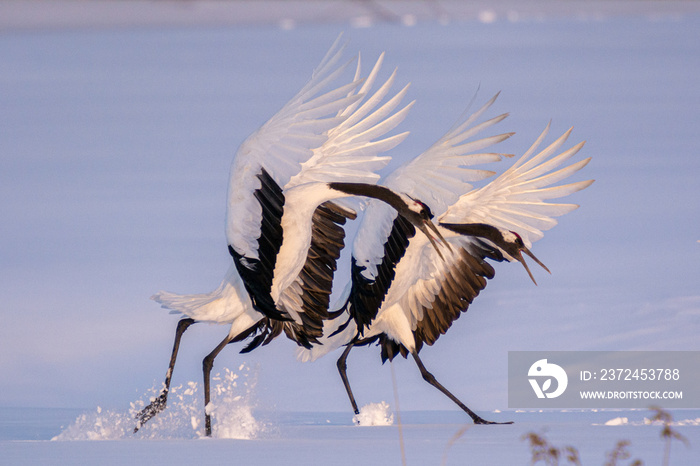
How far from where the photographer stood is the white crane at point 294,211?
5.58 m

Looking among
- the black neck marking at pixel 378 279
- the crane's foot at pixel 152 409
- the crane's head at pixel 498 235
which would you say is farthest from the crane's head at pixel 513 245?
the crane's foot at pixel 152 409

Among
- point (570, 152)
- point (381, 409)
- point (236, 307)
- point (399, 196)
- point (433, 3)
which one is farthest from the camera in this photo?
point (381, 409)

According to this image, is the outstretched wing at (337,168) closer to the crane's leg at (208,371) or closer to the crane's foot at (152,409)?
the crane's leg at (208,371)

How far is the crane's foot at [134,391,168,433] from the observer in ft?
21.4

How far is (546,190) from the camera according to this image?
7.13 m

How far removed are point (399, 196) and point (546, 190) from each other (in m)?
1.71

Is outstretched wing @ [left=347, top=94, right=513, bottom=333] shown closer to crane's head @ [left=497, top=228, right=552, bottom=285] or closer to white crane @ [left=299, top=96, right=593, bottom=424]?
white crane @ [left=299, top=96, right=593, bottom=424]

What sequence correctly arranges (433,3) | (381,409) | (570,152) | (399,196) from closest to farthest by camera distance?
(433,3) → (399,196) → (570,152) → (381,409)

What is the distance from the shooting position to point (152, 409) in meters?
6.53

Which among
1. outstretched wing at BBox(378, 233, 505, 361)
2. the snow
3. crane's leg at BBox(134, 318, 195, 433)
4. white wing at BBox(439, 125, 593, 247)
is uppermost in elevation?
white wing at BBox(439, 125, 593, 247)

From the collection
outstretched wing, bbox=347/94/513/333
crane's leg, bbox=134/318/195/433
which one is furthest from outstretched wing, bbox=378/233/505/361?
crane's leg, bbox=134/318/195/433

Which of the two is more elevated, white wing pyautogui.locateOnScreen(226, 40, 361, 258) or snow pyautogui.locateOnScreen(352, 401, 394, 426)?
white wing pyautogui.locateOnScreen(226, 40, 361, 258)

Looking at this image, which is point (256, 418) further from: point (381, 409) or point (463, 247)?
point (463, 247)

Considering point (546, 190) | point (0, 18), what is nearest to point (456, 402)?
point (546, 190)
